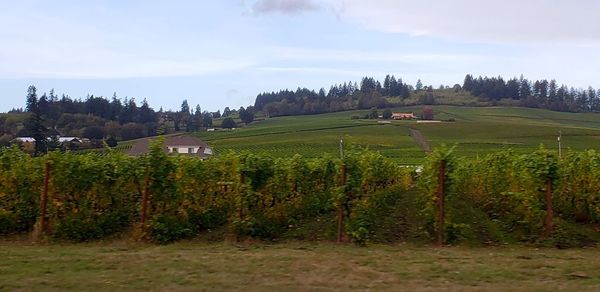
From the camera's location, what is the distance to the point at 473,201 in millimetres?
22578

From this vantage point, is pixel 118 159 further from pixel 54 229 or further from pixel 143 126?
pixel 143 126

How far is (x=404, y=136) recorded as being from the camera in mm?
70625

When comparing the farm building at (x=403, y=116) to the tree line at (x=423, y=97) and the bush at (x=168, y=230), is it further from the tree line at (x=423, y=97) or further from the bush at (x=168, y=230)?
the bush at (x=168, y=230)

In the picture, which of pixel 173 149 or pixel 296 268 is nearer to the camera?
pixel 296 268

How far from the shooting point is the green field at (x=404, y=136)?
5703 cm

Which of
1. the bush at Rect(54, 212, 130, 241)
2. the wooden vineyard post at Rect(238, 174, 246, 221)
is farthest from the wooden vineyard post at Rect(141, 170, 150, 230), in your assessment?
the wooden vineyard post at Rect(238, 174, 246, 221)

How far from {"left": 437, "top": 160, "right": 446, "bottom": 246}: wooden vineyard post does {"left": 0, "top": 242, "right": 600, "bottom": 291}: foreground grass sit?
0.94 m

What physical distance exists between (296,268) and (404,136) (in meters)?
62.6

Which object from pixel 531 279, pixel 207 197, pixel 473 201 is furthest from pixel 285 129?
pixel 531 279

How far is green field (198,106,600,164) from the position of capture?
5703cm

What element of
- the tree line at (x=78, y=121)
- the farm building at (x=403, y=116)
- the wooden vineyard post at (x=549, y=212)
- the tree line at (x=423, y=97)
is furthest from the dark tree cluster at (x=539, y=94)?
the wooden vineyard post at (x=549, y=212)

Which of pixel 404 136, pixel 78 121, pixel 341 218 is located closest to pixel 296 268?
pixel 341 218

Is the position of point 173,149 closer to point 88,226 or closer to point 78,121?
point 88,226

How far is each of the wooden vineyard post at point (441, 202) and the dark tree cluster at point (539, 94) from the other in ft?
353
